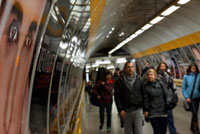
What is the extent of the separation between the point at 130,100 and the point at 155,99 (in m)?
0.48

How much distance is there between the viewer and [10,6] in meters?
1.22

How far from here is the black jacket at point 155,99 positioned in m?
5.25

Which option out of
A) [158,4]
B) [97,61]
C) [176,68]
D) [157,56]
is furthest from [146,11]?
[97,61]

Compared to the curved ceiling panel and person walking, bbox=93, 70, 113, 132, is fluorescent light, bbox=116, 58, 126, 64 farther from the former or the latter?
person walking, bbox=93, 70, 113, 132

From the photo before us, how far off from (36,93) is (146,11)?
1603cm

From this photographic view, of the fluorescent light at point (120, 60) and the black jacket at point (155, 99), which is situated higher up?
the fluorescent light at point (120, 60)

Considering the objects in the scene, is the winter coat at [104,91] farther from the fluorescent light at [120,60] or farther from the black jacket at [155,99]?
the fluorescent light at [120,60]

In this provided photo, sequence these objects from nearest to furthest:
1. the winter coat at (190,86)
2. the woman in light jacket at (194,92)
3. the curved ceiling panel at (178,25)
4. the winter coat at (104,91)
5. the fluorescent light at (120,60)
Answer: the woman in light jacket at (194,92) < the winter coat at (190,86) < the winter coat at (104,91) < the curved ceiling panel at (178,25) < the fluorescent light at (120,60)

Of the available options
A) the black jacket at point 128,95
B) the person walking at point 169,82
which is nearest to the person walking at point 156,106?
the black jacket at point 128,95

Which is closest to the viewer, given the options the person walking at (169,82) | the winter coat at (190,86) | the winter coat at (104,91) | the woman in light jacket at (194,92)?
the person walking at (169,82)

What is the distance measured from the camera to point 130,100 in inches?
209

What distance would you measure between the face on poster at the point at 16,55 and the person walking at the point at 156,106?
387 centimetres

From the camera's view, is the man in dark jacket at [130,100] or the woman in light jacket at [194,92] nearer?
the man in dark jacket at [130,100]

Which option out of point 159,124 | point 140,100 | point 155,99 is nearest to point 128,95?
point 140,100
